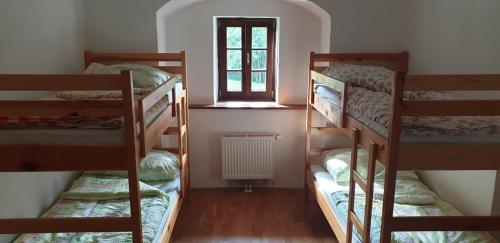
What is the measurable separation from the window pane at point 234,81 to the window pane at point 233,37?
274 millimetres

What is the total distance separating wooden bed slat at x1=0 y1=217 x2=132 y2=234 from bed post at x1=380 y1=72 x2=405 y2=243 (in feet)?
3.95

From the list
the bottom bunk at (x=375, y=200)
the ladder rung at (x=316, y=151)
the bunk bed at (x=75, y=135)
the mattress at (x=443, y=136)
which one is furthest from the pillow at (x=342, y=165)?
the bunk bed at (x=75, y=135)

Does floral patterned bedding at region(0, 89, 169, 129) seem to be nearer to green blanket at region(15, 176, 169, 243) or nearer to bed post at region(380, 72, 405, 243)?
green blanket at region(15, 176, 169, 243)

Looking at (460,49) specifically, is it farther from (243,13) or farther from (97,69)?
(97,69)

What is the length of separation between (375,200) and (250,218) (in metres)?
1.20

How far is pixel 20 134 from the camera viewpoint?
1776mm

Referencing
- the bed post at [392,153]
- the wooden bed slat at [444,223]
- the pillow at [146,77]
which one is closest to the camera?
the bed post at [392,153]

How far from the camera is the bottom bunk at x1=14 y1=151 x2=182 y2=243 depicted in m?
2.30

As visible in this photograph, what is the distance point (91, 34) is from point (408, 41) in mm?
2861

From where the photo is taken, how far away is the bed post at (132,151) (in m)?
1.70

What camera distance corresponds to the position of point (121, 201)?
2.74 meters

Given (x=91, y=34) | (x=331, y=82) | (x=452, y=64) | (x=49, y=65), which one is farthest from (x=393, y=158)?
(x=91, y=34)

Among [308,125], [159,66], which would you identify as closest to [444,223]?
[308,125]

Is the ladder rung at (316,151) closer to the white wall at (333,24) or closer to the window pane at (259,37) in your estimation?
the white wall at (333,24)
